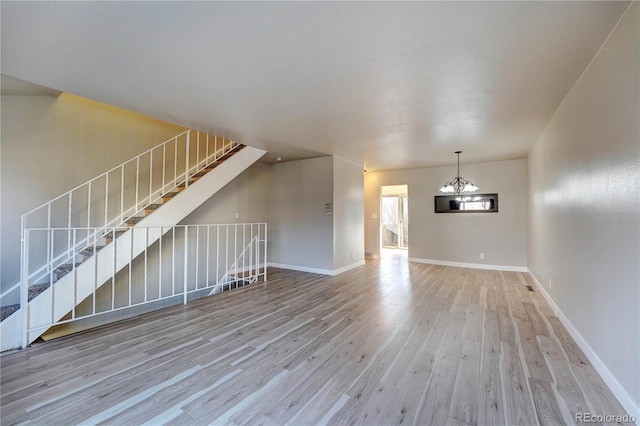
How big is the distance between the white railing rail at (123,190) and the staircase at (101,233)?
0.02 m

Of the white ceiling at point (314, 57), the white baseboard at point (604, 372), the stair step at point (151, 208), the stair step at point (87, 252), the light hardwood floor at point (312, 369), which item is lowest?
the light hardwood floor at point (312, 369)

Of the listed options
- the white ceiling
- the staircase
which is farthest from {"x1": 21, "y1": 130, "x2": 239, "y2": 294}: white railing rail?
the white ceiling

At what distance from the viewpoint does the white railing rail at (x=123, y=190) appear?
3.85 m

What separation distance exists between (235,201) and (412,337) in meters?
4.74

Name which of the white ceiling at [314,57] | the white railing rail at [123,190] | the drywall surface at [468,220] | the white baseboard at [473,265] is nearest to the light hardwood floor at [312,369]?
the white railing rail at [123,190]

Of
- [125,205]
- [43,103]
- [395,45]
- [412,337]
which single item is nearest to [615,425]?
[412,337]

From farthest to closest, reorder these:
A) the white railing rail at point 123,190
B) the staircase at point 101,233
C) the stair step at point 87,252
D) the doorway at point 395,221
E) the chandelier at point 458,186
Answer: the doorway at point 395,221, the chandelier at point 458,186, the white railing rail at point 123,190, the stair step at point 87,252, the staircase at point 101,233

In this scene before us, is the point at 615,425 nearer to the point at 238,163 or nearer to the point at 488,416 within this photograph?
the point at 488,416

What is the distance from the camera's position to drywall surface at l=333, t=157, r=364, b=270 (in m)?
5.86

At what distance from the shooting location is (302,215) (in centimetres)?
621

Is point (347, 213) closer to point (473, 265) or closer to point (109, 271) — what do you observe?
point (473, 265)

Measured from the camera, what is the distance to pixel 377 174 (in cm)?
803

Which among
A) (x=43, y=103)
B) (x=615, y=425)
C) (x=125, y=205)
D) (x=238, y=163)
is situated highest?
(x=43, y=103)

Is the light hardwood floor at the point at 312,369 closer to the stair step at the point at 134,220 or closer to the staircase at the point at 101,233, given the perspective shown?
the staircase at the point at 101,233
